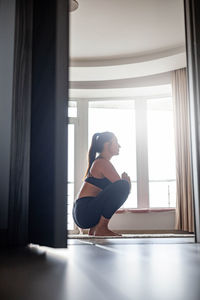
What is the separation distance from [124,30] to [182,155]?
1737 millimetres

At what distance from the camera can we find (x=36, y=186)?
1.37 m

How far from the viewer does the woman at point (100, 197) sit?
8.10 feet

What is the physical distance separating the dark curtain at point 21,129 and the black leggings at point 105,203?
1.13 metres

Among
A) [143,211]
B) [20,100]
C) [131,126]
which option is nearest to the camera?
[20,100]

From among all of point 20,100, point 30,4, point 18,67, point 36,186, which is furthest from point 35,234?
point 30,4

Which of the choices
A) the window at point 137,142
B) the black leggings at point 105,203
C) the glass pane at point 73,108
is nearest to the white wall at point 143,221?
the window at point 137,142

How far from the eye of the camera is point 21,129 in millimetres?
1447

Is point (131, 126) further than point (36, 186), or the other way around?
point (131, 126)

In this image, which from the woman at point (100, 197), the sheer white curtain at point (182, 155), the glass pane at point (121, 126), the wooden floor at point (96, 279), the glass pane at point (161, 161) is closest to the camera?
the wooden floor at point (96, 279)

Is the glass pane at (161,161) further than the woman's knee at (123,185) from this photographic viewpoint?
Yes

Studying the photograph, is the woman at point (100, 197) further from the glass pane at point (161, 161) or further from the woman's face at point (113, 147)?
the glass pane at point (161, 161)

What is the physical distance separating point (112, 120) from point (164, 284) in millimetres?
4816

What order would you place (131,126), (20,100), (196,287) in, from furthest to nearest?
(131,126) < (20,100) < (196,287)

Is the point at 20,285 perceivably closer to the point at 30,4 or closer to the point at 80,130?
the point at 30,4
